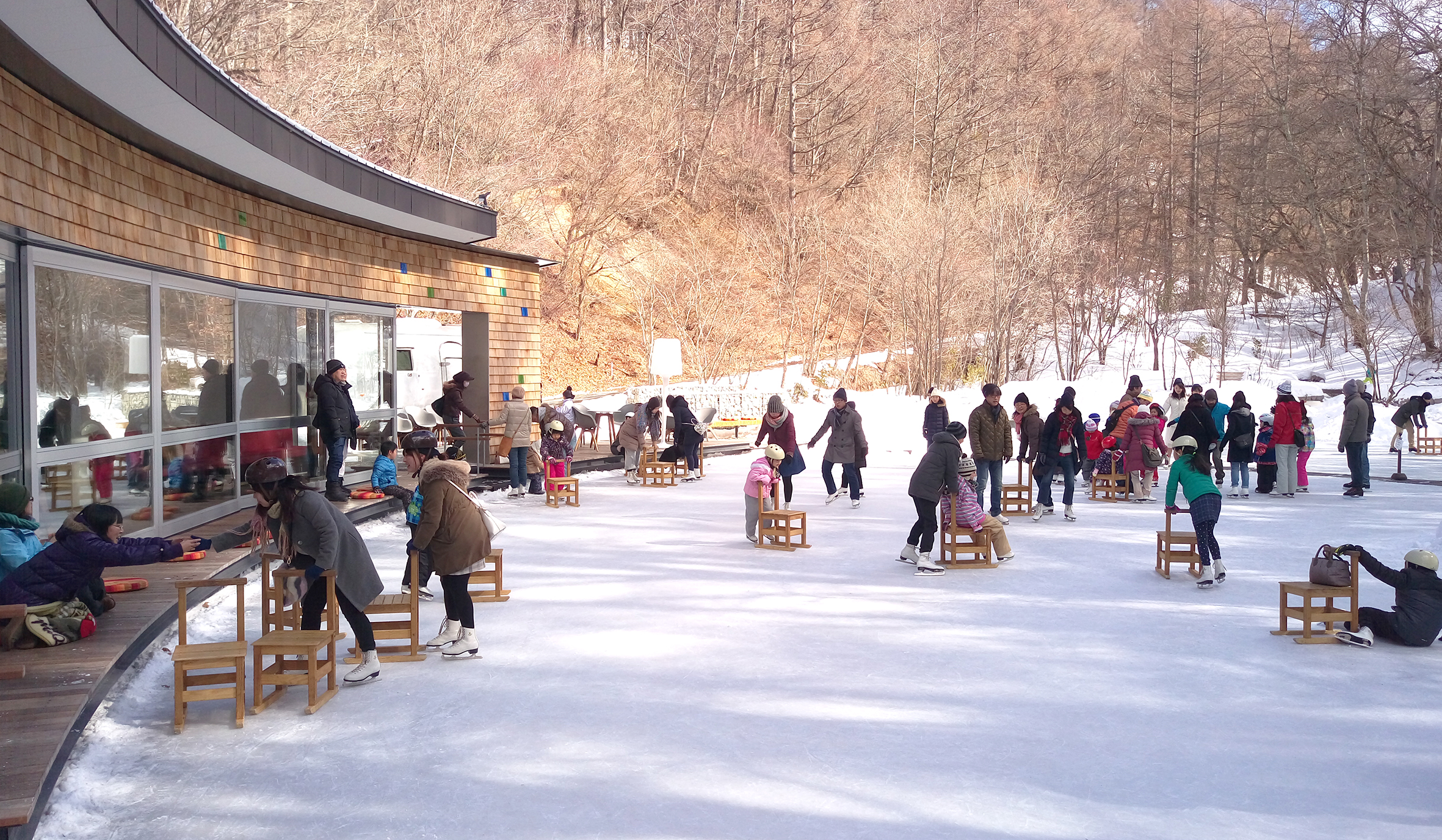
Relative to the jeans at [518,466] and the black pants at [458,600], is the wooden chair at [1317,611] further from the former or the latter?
the jeans at [518,466]

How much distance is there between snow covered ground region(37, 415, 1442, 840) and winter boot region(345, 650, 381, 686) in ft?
0.50

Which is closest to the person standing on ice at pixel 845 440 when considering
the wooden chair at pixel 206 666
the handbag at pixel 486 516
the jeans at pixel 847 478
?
the jeans at pixel 847 478

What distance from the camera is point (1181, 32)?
4078 centimetres

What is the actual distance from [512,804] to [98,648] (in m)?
2.45

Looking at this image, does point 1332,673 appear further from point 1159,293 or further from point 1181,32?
point 1181,32

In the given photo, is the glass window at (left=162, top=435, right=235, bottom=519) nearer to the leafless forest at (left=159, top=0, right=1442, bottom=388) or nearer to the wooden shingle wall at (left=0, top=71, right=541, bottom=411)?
the wooden shingle wall at (left=0, top=71, right=541, bottom=411)

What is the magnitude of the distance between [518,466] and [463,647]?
7454 mm

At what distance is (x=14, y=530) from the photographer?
5176 mm

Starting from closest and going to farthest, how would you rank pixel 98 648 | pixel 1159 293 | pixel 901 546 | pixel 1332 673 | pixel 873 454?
pixel 98 648
pixel 1332 673
pixel 901 546
pixel 873 454
pixel 1159 293

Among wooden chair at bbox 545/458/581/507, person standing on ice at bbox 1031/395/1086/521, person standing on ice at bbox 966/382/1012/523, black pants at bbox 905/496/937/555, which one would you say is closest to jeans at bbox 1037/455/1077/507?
person standing on ice at bbox 1031/395/1086/521

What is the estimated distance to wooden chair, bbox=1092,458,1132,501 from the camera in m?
12.8

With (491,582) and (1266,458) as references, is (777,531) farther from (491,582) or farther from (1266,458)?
(1266,458)

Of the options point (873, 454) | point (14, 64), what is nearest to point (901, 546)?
point (14, 64)

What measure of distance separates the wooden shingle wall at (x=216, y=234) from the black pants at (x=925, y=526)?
6.51 m
